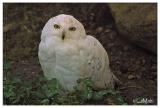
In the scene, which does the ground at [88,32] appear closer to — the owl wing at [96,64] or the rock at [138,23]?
the rock at [138,23]

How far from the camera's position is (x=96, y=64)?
435 cm

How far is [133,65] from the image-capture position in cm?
574

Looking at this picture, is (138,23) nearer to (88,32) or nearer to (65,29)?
(88,32)

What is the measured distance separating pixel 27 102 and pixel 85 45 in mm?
751

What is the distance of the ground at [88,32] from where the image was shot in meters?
5.25

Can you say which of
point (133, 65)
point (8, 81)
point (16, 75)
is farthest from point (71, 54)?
point (133, 65)

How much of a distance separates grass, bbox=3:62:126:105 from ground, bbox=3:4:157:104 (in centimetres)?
37

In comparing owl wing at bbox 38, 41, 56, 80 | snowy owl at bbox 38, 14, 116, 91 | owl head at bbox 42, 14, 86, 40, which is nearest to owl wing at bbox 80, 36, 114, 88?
snowy owl at bbox 38, 14, 116, 91

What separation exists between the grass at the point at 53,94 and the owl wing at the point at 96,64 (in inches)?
3.6

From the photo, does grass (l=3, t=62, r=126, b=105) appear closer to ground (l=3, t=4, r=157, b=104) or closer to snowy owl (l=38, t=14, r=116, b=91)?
snowy owl (l=38, t=14, r=116, b=91)

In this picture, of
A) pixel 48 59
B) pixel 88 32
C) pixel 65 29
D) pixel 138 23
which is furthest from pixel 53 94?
pixel 88 32

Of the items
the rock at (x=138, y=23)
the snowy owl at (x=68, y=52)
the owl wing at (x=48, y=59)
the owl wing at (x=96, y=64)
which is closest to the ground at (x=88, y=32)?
the rock at (x=138, y=23)

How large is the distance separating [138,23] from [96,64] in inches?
51.8

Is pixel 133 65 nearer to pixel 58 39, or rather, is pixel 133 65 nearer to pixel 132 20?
pixel 132 20
